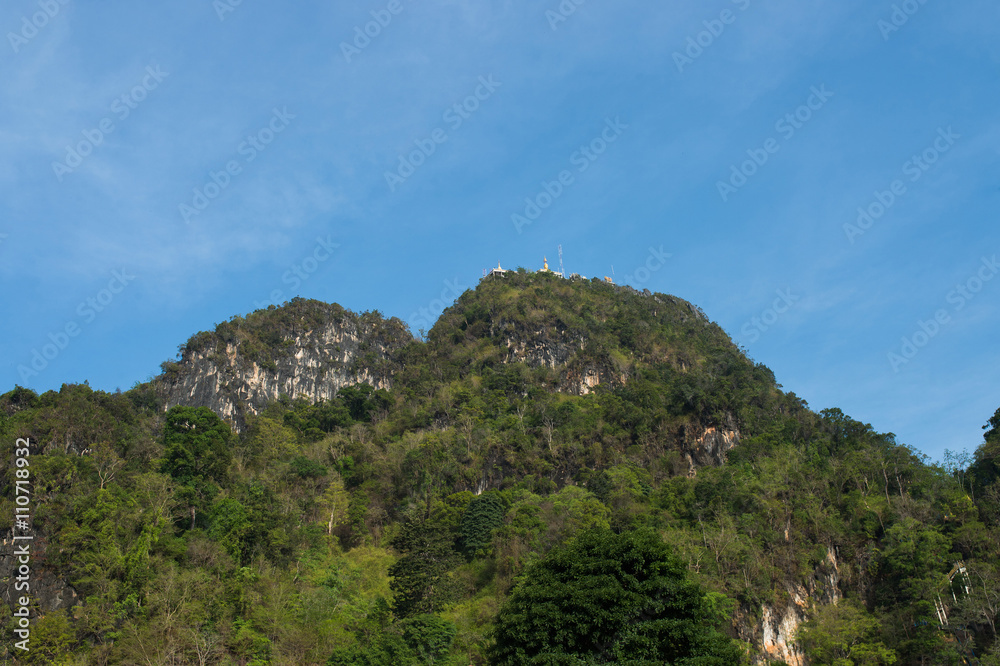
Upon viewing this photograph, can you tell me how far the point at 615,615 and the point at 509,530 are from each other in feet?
65.7

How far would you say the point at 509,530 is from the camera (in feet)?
144

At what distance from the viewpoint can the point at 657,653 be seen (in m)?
23.3

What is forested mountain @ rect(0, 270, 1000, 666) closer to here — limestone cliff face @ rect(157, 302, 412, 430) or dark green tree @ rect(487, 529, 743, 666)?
dark green tree @ rect(487, 529, 743, 666)

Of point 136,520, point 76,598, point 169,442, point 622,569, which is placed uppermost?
point 169,442

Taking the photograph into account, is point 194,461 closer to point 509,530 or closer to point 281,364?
point 509,530

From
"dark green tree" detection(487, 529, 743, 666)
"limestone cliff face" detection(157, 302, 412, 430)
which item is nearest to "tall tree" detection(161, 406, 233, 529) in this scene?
"limestone cliff face" detection(157, 302, 412, 430)

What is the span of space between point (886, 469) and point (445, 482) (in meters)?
29.4

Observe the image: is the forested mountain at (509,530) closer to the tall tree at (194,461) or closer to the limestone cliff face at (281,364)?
the tall tree at (194,461)

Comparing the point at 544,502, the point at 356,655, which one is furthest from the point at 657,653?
the point at 544,502

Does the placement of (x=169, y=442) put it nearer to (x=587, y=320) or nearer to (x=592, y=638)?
(x=592, y=638)

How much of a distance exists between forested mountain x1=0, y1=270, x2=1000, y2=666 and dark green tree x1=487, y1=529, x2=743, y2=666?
0.26ft

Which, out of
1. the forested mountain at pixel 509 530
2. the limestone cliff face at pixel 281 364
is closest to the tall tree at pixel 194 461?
the forested mountain at pixel 509 530

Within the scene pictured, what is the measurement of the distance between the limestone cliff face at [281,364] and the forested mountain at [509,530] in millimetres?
4159

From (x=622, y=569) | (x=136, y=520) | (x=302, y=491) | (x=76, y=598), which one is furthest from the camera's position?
(x=302, y=491)
